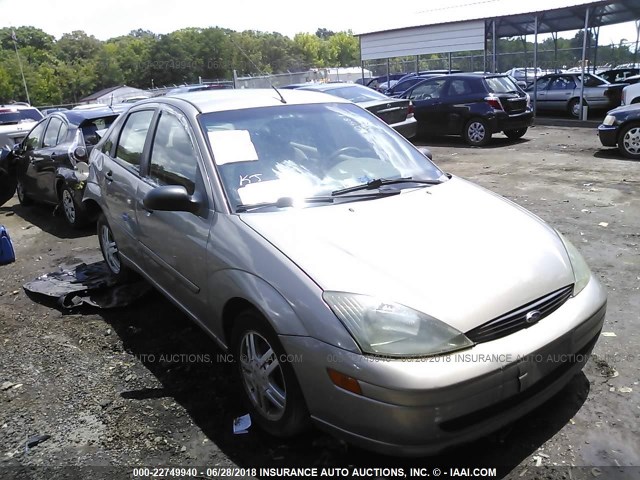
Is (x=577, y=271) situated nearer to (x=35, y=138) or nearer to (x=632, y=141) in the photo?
(x=35, y=138)

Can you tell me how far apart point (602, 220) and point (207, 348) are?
4.71 metres

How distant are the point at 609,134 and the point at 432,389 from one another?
9586 mm

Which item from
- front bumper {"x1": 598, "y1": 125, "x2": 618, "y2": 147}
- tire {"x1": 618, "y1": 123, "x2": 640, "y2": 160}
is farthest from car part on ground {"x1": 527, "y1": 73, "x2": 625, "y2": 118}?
tire {"x1": 618, "y1": 123, "x2": 640, "y2": 160}

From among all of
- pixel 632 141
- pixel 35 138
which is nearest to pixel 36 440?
pixel 35 138

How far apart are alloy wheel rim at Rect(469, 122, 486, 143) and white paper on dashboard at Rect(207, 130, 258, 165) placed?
1039 centimetres

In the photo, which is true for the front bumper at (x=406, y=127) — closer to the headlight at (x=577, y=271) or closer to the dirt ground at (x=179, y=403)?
the dirt ground at (x=179, y=403)

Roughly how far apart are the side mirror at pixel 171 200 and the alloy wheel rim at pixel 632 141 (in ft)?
30.3

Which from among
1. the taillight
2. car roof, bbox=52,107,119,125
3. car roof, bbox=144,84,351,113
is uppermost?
car roof, bbox=144,84,351,113

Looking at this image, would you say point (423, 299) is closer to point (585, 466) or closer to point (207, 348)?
point (585, 466)

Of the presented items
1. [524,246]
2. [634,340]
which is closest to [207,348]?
[524,246]

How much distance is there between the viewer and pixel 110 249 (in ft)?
16.4

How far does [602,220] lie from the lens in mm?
6082

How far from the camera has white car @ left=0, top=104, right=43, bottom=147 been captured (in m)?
12.6

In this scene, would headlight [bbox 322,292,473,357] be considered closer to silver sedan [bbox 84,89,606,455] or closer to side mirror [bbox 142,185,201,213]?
silver sedan [bbox 84,89,606,455]
